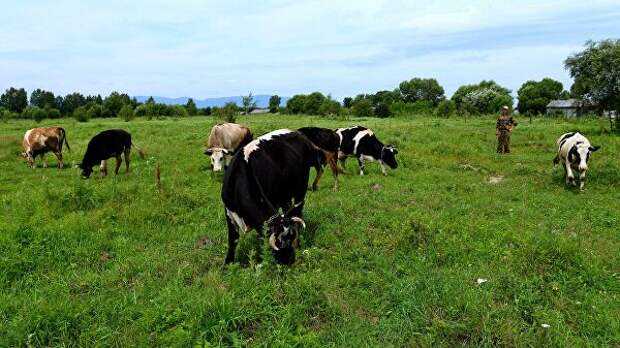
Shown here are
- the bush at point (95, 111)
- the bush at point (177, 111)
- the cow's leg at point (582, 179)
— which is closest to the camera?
the cow's leg at point (582, 179)

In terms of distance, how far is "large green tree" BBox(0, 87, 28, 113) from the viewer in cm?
7812

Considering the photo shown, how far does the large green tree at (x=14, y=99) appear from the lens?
256 ft

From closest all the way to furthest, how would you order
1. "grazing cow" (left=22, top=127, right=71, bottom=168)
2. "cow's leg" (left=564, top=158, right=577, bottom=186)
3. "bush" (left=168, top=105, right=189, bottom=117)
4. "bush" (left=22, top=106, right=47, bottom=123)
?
"cow's leg" (left=564, top=158, right=577, bottom=186) < "grazing cow" (left=22, top=127, right=71, bottom=168) < "bush" (left=22, top=106, right=47, bottom=123) < "bush" (left=168, top=105, right=189, bottom=117)

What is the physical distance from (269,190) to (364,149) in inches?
341

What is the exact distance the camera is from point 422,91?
338 feet

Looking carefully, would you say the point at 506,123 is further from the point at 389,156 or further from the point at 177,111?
the point at 177,111

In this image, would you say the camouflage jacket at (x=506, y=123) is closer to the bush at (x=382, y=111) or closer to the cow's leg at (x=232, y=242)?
the cow's leg at (x=232, y=242)

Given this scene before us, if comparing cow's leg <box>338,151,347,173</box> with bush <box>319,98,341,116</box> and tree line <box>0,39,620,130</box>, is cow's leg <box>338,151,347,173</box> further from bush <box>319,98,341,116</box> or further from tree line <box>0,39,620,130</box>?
bush <box>319,98,341,116</box>

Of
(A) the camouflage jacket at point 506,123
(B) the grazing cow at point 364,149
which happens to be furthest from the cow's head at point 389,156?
(A) the camouflage jacket at point 506,123

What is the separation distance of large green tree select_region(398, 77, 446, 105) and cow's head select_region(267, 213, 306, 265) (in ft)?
328

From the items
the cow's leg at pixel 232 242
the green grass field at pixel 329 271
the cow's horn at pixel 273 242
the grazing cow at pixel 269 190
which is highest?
the grazing cow at pixel 269 190

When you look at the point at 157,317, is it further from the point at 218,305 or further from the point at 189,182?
the point at 189,182

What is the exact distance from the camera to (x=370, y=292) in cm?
591

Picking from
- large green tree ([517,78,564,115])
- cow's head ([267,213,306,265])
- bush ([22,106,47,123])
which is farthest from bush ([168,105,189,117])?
large green tree ([517,78,564,115])
